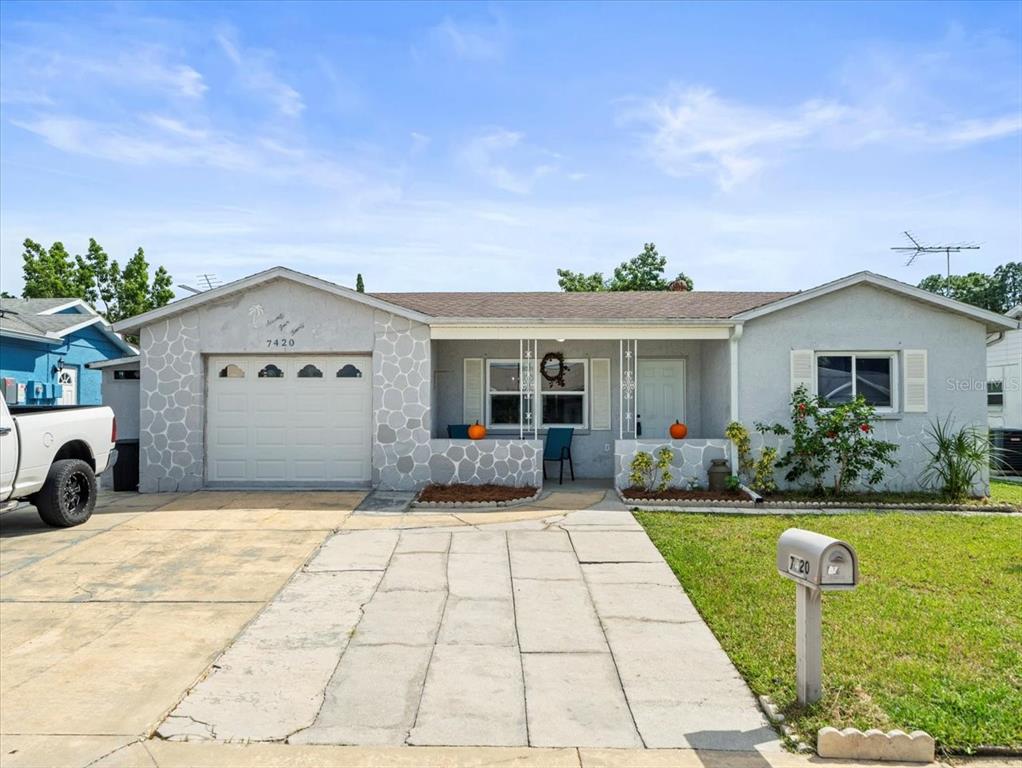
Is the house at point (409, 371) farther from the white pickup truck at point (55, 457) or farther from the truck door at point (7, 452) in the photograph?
the truck door at point (7, 452)

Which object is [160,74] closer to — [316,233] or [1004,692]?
[316,233]

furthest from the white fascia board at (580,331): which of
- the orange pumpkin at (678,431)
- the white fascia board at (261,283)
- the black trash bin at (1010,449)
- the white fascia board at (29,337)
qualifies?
the white fascia board at (29,337)

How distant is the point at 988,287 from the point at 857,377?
4514cm

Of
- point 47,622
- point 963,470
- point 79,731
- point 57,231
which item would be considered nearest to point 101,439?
point 47,622

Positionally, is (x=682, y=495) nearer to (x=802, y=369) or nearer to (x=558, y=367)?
(x=802, y=369)

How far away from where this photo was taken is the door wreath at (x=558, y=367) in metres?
14.0

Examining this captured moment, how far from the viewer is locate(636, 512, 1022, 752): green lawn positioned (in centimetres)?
401

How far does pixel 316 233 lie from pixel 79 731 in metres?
17.1

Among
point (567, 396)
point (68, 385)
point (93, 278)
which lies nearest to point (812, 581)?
point (567, 396)

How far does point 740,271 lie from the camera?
87.2 ft

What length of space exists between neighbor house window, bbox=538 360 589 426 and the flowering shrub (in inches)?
141

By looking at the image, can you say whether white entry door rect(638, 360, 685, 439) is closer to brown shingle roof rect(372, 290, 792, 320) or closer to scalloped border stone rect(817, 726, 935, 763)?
brown shingle roof rect(372, 290, 792, 320)

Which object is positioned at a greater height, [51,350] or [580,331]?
[51,350]

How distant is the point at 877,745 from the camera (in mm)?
3615
